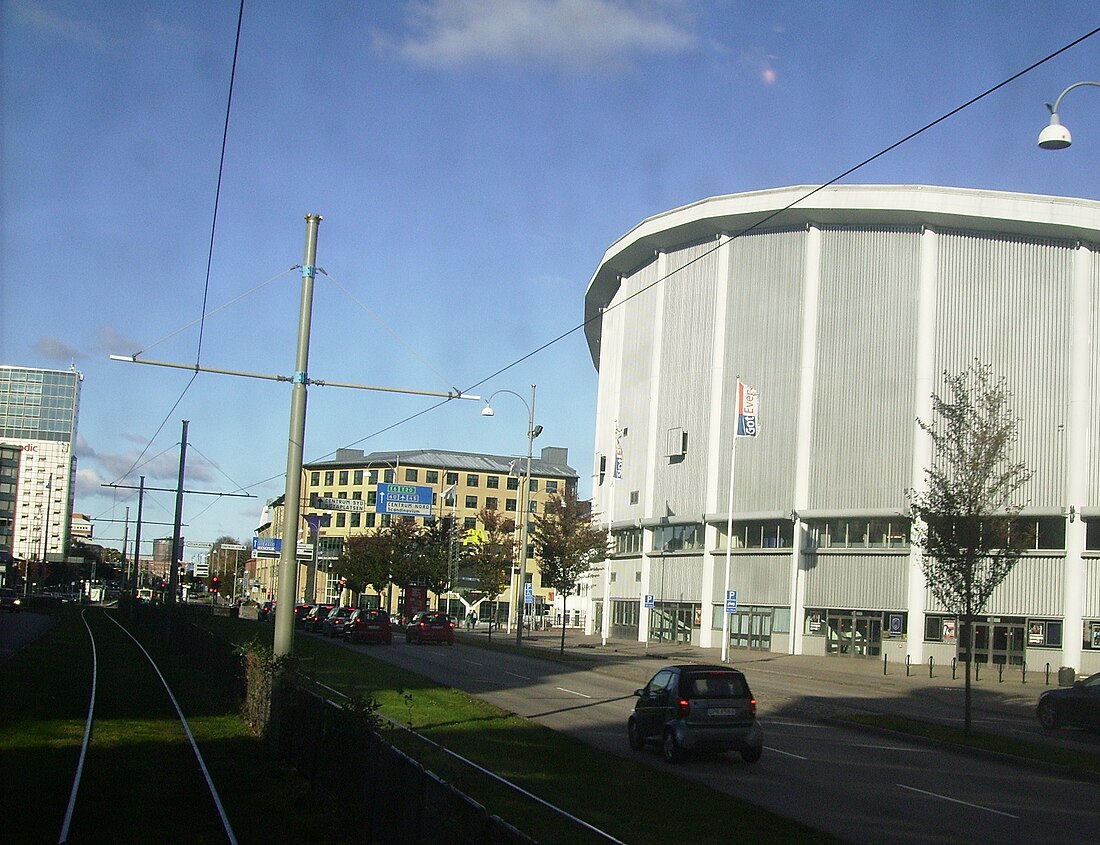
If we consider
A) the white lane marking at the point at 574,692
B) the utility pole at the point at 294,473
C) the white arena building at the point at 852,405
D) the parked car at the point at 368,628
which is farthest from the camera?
the parked car at the point at 368,628

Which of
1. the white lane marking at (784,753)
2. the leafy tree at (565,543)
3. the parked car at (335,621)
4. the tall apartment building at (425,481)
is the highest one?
the tall apartment building at (425,481)

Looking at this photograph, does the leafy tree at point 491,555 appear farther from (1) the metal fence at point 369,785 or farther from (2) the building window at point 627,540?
(1) the metal fence at point 369,785

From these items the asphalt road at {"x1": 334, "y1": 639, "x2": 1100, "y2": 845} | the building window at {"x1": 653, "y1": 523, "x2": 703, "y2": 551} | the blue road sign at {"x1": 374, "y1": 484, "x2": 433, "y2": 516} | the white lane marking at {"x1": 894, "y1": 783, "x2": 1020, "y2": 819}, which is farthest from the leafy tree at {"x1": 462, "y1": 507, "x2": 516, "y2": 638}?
the white lane marking at {"x1": 894, "y1": 783, "x2": 1020, "y2": 819}

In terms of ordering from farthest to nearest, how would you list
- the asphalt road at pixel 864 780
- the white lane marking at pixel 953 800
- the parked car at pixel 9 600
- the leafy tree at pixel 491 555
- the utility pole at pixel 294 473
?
the leafy tree at pixel 491 555
the parked car at pixel 9 600
the utility pole at pixel 294 473
the white lane marking at pixel 953 800
the asphalt road at pixel 864 780

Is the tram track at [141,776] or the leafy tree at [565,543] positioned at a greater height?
the leafy tree at [565,543]

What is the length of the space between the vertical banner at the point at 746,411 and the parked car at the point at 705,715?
120 ft

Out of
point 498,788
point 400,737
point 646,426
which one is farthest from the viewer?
point 646,426

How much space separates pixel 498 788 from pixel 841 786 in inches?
206

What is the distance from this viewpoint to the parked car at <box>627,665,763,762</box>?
714 inches

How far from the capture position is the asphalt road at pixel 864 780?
43.9 ft

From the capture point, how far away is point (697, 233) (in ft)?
223

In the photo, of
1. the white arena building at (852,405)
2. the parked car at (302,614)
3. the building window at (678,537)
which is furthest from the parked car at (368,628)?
the building window at (678,537)

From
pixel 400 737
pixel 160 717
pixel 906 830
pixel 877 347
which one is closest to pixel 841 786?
pixel 906 830

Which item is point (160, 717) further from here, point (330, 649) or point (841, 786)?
point (330, 649)
